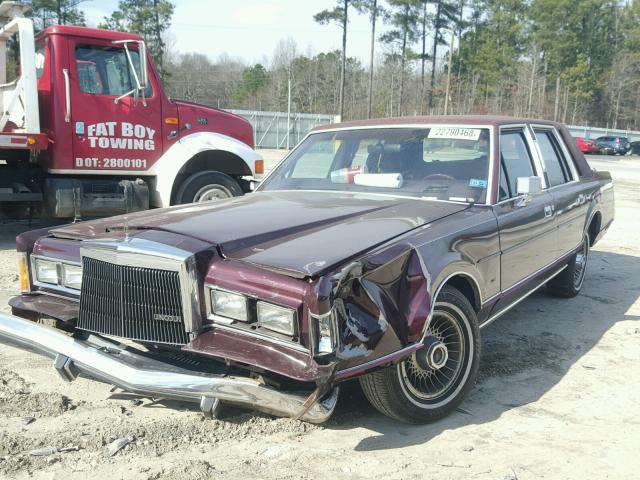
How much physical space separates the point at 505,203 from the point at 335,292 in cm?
192

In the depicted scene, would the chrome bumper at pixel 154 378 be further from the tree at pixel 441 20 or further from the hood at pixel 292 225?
the tree at pixel 441 20

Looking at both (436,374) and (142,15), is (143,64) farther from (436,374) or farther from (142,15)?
(142,15)

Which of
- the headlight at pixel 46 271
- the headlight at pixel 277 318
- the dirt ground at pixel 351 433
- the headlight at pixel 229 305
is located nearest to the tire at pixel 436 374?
the dirt ground at pixel 351 433

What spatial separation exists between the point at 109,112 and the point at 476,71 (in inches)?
2485

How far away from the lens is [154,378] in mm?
2736

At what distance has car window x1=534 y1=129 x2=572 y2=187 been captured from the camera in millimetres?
5070

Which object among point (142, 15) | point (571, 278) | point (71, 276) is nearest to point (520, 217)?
point (571, 278)

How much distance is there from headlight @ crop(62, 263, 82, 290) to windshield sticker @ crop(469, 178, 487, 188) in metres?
2.47

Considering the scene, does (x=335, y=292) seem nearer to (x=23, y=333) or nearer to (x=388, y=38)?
(x=23, y=333)

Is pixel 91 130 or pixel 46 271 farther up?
pixel 91 130

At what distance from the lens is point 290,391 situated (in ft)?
8.71

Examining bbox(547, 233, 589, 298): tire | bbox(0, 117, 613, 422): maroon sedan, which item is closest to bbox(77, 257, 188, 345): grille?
bbox(0, 117, 613, 422): maroon sedan

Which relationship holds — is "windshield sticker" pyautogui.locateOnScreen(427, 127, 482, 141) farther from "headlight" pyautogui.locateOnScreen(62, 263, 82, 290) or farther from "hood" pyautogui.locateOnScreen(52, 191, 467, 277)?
"headlight" pyautogui.locateOnScreen(62, 263, 82, 290)

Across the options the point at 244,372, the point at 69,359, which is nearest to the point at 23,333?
the point at 69,359
